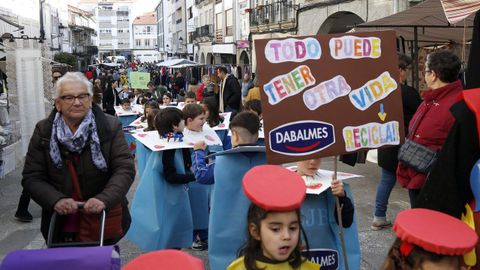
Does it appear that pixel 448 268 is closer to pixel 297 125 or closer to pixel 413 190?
pixel 297 125

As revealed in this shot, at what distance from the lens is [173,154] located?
188 inches

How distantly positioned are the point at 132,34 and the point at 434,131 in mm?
132838

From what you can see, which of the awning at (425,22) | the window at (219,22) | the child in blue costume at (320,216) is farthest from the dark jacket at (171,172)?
the window at (219,22)

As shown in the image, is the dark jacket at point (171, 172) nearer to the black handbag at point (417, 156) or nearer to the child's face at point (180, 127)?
the child's face at point (180, 127)

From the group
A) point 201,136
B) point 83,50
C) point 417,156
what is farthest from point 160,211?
point 83,50

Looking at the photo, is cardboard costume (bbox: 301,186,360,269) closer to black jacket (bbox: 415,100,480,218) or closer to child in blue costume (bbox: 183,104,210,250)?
black jacket (bbox: 415,100,480,218)

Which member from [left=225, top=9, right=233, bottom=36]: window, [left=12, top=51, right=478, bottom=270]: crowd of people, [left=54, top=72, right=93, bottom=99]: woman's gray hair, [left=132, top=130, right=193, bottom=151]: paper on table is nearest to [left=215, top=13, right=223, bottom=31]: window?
[left=225, top=9, right=233, bottom=36]: window

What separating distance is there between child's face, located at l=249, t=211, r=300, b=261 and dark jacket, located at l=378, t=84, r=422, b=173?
3.18 meters

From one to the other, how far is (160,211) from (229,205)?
1326mm

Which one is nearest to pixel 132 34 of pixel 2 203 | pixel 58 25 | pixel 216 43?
pixel 58 25

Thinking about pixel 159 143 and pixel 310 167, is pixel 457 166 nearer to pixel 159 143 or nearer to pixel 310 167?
pixel 310 167

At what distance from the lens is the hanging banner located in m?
2.98

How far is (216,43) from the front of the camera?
38.3 meters

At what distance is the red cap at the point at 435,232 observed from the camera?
199 cm
